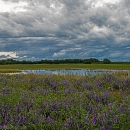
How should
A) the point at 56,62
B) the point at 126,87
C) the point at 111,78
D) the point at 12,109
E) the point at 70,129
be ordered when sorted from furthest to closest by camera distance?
the point at 56,62, the point at 111,78, the point at 126,87, the point at 12,109, the point at 70,129

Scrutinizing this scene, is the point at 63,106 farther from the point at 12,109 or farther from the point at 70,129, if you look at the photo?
the point at 70,129

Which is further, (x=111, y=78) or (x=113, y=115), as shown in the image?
(x=111, y=78)

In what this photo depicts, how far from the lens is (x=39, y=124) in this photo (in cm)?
482

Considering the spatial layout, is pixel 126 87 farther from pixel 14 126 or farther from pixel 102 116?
pixel 14 126

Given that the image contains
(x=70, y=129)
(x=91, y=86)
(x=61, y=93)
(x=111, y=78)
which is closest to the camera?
(x=70, y=129)

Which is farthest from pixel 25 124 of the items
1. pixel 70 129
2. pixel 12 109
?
pixel 12 109

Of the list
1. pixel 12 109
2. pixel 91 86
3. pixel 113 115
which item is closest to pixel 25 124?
pixel 12 109

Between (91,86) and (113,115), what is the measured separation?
697 cm

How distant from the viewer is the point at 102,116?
→ 4.98 metres

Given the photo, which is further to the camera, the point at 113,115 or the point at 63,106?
the point at 63,106

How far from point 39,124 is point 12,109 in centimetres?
172

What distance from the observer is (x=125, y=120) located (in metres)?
5.00

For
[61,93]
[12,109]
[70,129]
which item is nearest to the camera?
[70,129]

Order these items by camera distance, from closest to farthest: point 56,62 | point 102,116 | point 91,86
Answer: point 102,116 < point 91,86 < point 56,62
